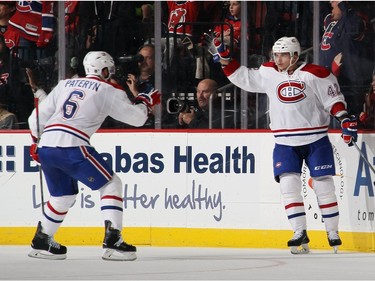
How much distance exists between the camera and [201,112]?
34.1 ft

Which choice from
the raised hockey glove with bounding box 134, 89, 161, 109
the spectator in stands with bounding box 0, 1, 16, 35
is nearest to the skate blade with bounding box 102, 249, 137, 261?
the raised hockey glove with bounding box 134, 89, 161, 109

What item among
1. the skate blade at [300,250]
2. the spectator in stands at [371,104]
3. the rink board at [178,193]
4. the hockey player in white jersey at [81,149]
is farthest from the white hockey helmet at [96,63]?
the spectator in stands at [371,104]

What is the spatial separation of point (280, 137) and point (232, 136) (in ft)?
1.64

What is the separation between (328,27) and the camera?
10.1m

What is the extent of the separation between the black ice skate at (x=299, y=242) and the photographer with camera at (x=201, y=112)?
1128 millimetres

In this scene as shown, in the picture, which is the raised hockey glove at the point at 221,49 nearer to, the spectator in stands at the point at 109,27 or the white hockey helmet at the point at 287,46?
the white hockey helmet at the point at 287,46

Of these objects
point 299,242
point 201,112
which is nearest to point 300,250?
point 299,242

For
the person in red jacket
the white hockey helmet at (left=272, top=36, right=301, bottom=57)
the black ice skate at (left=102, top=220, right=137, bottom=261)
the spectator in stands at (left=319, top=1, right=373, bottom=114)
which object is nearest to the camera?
the black ice skate at (left=102, top=220, right=137, bottom=261)

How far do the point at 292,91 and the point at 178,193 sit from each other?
1147 mm

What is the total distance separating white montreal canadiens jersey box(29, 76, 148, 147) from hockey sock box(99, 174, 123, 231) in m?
0.33

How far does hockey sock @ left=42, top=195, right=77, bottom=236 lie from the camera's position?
9195 mm

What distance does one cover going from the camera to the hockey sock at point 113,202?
357 inches

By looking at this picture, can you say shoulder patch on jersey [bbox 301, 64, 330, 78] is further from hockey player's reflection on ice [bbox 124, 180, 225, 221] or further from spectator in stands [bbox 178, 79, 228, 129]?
hockey player's reflection on ice [bbox 124, 180, 225, 221]

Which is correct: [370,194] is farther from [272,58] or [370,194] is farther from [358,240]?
[272,58]
